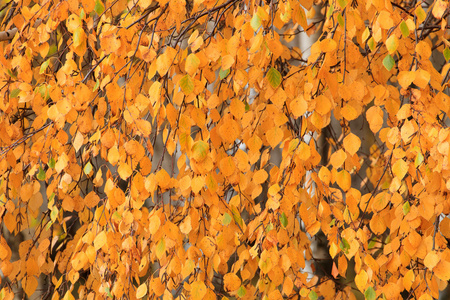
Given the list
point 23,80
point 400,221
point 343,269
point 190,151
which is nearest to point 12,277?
point 23,80

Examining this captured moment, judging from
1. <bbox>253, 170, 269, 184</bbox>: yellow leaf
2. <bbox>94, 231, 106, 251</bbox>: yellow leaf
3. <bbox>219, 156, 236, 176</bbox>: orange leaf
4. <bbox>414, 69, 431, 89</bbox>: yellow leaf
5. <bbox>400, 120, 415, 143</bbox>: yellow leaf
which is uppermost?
<bbox>414, 69, 431, 89</bbox>: yellow leaf

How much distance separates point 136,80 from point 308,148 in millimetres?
469

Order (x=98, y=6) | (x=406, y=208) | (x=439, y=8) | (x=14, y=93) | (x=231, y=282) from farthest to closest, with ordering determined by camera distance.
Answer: (x=14, y=93) < (x=98, y=6) < (x=231, y=282) < (x=406, y=208) < (x=439, y=8)

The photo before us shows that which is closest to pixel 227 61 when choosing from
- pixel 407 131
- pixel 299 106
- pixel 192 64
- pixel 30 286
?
pixel 192 64

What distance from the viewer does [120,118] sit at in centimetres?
118

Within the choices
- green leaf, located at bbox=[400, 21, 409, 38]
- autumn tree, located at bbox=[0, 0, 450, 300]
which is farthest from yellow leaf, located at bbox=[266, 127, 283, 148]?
green leaf, located at bbox=[400, 21, 409, 38]

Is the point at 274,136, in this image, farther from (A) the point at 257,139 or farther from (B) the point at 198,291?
(B) the point at 198,291

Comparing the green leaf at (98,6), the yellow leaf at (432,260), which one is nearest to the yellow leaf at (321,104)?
A: the yellow leaf at (432,260)

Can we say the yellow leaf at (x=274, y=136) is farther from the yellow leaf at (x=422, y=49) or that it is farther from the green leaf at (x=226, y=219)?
the yellow leaf at (x=422, y=49)

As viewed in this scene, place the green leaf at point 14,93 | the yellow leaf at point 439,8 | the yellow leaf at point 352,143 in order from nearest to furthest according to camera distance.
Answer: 1. the yellow leaf at point 439,8
2. the yellow leaf at point 352,143
3. the green leaf at point 14,93

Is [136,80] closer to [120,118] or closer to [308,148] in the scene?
[120,118]

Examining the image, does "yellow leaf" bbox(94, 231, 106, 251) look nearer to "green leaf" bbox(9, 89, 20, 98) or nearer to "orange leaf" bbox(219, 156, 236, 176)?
"orange leaf" bbox(219, 156, 236, 176)

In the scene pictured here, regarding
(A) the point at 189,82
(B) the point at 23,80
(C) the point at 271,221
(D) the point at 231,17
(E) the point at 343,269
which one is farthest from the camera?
(D) the point at 231,17

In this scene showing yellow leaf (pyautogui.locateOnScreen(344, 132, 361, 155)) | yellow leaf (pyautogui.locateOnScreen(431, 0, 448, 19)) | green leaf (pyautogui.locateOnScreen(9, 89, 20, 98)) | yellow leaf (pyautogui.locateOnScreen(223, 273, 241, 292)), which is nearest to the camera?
yellow leaf (pyautogui.locateOnScreen(431, 0, 448, 19))
